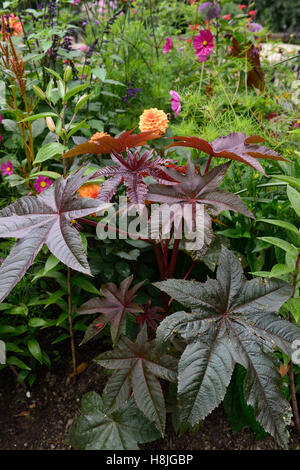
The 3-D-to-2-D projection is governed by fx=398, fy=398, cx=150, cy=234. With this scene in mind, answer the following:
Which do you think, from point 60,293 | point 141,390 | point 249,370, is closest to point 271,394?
point 249,370

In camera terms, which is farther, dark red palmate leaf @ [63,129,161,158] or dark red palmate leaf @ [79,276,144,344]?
dark red palmate leaf @ [79,276,144,344]

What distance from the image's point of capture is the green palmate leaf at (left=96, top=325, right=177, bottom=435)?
0.96 meters

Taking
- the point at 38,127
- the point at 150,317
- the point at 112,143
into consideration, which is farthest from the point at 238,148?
the point at 38,127

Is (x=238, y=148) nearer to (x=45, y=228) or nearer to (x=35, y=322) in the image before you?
(x=45, y=228)

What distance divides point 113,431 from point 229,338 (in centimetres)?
45

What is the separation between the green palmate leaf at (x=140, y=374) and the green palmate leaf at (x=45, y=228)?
326 mm

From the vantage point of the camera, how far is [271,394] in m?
0.87

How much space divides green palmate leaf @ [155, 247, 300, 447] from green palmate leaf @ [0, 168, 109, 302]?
0.82ft

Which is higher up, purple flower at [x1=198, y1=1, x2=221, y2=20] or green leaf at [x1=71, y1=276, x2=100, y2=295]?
purple flower at [x1=198, y1=1, x2=221, y2=20]

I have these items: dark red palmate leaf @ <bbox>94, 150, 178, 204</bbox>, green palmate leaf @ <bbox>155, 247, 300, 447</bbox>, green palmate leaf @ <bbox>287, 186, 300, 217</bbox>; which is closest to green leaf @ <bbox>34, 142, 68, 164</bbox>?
dark red palmate leaf @ <bbox>94, 150, 178, 204</bbox>

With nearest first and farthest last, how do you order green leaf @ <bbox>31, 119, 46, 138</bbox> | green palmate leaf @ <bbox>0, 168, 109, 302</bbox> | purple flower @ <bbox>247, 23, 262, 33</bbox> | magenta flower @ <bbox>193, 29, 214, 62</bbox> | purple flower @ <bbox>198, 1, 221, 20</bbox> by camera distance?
green palmate leaf @ <bbox>0, 168, 109, 302</bbox>, green leaf @ <bbox>31, 119, 46, 138</bbox>, magenta flower @ <bbox>193, 29, 214, 62</bbox>, purple flower @ <bbox>198, 1, 221, 20</bbox>, purple flower @ <bbox>247, 23, 262, 33</bbox>

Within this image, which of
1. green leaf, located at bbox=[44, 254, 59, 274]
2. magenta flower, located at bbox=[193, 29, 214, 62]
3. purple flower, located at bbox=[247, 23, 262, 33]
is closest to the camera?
green leaf, located at bbox=[44, 254, 59, 274]

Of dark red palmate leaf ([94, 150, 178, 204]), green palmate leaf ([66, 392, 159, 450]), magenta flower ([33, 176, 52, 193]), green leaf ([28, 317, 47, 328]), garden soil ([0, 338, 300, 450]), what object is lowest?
garden soil ([0, 338, 300, 450])

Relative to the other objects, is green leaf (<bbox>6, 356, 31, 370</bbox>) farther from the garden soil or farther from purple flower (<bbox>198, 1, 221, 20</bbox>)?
purple flower (<bbox>198, 1, 221, 20</bbox>)
